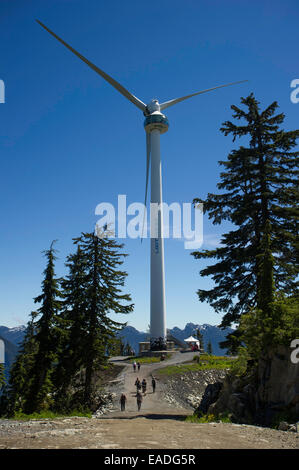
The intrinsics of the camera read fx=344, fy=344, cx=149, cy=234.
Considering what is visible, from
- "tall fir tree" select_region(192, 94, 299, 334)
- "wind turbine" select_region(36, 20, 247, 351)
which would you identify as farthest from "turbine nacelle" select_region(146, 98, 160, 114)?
"tall fir tree" select_region(192, 94, 299, 334)

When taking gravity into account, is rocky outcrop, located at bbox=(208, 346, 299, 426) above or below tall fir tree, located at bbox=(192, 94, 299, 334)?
below

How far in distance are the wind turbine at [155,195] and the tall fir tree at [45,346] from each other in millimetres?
23359

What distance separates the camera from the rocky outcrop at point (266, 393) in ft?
50.4

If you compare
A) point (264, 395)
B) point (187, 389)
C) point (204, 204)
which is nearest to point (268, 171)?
point (204, 204)

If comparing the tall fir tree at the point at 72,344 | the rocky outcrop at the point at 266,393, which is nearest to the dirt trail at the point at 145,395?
the tall fir tree at the point at 72,344

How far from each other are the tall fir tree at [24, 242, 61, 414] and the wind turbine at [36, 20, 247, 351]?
23.4m

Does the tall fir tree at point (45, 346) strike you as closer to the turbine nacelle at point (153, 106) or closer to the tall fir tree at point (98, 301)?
the tall fir tree at point (98, 301)

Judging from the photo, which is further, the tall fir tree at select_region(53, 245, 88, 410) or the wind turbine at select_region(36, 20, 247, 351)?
the wind turbine at select_region(36, 20, 247, 351)

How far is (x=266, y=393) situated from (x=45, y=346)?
18819 millimetres

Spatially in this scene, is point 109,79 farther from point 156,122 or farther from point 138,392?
point 138,392

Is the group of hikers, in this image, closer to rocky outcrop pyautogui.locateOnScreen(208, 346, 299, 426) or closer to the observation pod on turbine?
rocky outcrop pyautogui.locateOnScreen(208, 346, 299, 426)

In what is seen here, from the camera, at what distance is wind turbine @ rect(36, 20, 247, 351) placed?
51656 mm
